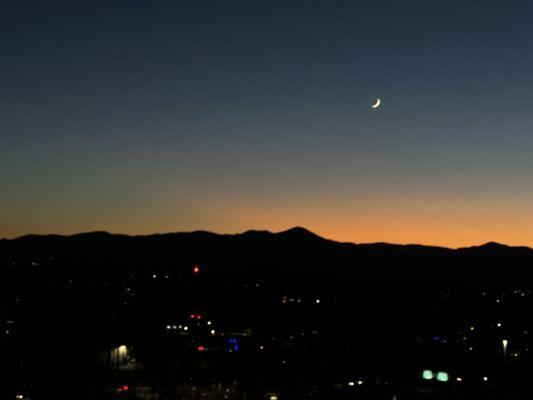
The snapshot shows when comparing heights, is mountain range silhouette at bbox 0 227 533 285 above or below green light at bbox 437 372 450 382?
above

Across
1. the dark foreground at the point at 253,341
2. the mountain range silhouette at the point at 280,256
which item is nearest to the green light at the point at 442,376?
the dark foreground at the point at 253,341

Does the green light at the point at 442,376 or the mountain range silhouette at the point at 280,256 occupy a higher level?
the mountain range silhouette at the point at 280,256

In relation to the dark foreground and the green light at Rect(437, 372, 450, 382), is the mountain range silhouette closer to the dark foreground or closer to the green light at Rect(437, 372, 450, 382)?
the dark foreground

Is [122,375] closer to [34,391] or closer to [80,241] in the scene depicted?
[34,391]

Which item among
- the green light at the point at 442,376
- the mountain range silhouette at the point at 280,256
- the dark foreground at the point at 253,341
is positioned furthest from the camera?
the mountain range silhouette at the point at 280,256

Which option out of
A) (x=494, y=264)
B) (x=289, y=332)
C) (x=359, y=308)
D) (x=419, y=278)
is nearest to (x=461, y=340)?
(x=289, y=332)

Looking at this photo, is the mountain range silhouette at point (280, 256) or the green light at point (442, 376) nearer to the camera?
the green light at point (442, 376)

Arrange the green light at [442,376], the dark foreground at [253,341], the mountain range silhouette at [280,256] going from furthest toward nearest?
the mountain range silhouette at [280,256] → the green light at [442,376] → the dark foreground at [253,341]

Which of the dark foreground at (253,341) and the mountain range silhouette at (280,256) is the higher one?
the mountain range silhouette at (280,256)

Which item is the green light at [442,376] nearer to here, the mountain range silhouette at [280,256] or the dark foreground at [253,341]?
the dark foreground at [253,341]

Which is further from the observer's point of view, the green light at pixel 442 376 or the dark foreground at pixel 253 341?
the green light at pixel 442 376

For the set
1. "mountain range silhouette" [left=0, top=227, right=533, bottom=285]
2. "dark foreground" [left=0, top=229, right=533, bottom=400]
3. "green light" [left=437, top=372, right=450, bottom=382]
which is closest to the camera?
"dark foreground" [left=0, top=229, right=533, bottom=400]

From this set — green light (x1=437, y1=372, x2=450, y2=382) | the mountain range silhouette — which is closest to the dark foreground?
green light (x1=437, y1=372, x2=450, y2=382)

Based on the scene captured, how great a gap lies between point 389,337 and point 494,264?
11622cm
